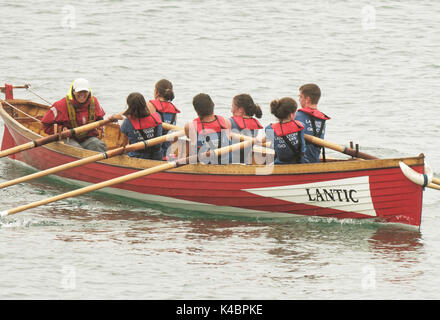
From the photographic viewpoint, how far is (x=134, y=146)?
13.8 m

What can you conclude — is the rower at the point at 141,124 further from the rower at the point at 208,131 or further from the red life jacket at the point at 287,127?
the red life jacket at the point at 287,127

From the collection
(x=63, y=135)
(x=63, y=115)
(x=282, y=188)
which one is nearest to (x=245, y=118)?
(x=282, y=188)

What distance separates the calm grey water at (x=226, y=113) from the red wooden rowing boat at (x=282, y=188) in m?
0.25

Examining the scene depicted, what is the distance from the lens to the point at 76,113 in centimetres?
1512

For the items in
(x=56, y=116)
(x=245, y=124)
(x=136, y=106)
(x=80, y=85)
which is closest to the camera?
(x=245, y=124)

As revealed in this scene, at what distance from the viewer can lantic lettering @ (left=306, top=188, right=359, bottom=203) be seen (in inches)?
506

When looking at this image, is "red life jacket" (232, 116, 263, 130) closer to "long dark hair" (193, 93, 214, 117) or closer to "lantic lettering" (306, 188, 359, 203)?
"long dark hair" (193, 93, 214, 117)

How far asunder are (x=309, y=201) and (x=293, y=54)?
17246 millimetres

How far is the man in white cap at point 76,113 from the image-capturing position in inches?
588

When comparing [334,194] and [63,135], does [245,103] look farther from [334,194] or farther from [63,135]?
[63,135]

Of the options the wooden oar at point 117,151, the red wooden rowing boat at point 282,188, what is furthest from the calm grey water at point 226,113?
the wooden oar at point 117,151

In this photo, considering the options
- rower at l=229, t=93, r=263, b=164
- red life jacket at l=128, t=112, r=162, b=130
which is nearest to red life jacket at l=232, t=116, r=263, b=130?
rower at l=229, t=93, r=263, b=164

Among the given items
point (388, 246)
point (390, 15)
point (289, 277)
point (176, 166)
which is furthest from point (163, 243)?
point (390, 15)

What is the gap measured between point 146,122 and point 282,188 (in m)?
2.52
